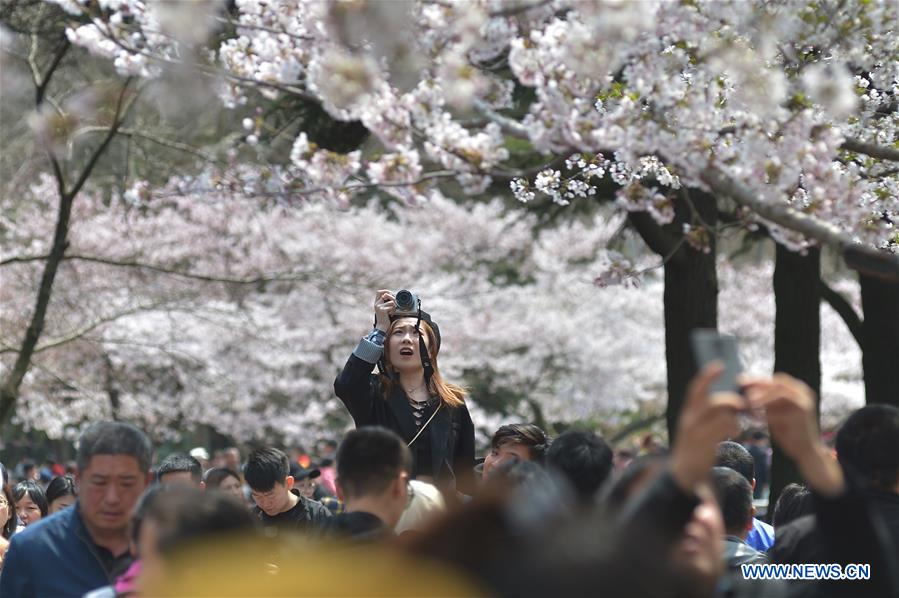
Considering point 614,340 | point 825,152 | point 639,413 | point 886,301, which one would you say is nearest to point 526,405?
point 614,340

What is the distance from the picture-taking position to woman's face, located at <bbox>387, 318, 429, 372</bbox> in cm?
656

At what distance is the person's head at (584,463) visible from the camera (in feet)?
15.1

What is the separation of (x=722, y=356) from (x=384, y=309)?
3445 mm

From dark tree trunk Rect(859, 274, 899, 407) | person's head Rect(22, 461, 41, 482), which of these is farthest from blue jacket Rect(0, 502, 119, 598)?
person's head Rect(22, 461, 41, 482)

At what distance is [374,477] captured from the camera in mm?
4332

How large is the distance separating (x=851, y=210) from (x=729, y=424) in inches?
112

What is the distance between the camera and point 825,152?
544cm

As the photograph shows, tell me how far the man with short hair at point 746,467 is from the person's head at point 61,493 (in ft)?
12.5

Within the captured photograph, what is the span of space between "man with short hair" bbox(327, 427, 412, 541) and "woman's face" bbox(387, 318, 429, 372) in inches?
83.6

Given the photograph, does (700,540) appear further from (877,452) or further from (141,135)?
(141,135)

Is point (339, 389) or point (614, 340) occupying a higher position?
point (614, 340)

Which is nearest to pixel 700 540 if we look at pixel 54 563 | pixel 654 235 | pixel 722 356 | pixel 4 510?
pixel 722 356

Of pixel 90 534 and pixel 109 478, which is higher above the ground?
pixel 109 478

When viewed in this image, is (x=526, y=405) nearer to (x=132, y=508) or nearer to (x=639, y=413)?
(x=639, y=413)
